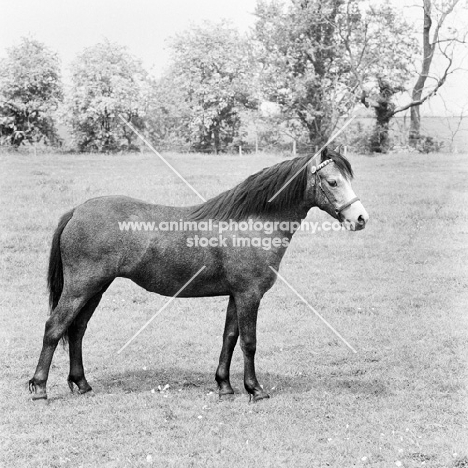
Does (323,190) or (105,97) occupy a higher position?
(105,97)

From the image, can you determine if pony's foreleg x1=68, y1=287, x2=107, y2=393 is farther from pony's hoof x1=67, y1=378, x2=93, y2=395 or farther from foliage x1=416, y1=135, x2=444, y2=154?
foliage x1=416, y1=135, x2=444, y2=154

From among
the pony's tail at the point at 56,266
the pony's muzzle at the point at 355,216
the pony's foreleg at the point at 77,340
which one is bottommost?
the pony's foreleg at the point at 77,340

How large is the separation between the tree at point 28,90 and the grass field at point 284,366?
29.9 feet

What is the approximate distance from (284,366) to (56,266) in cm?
295

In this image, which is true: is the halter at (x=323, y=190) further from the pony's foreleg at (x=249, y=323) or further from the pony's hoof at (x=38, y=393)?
the pony's hoof at (x=38, y=393)

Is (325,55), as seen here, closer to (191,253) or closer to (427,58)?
(427,58)

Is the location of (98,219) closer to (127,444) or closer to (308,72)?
(127,444)

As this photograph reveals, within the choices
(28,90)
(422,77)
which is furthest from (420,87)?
(28,90)

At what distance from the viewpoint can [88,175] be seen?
19203mm

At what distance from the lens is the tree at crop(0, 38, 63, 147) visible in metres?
22.9

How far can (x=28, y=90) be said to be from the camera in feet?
76.8

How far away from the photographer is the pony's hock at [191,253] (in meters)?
5.62

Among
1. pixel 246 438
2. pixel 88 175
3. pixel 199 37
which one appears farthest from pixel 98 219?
pixel 199 37

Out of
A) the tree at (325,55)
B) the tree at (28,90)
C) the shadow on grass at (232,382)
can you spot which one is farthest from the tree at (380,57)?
the shadow on grass at (232,382)
